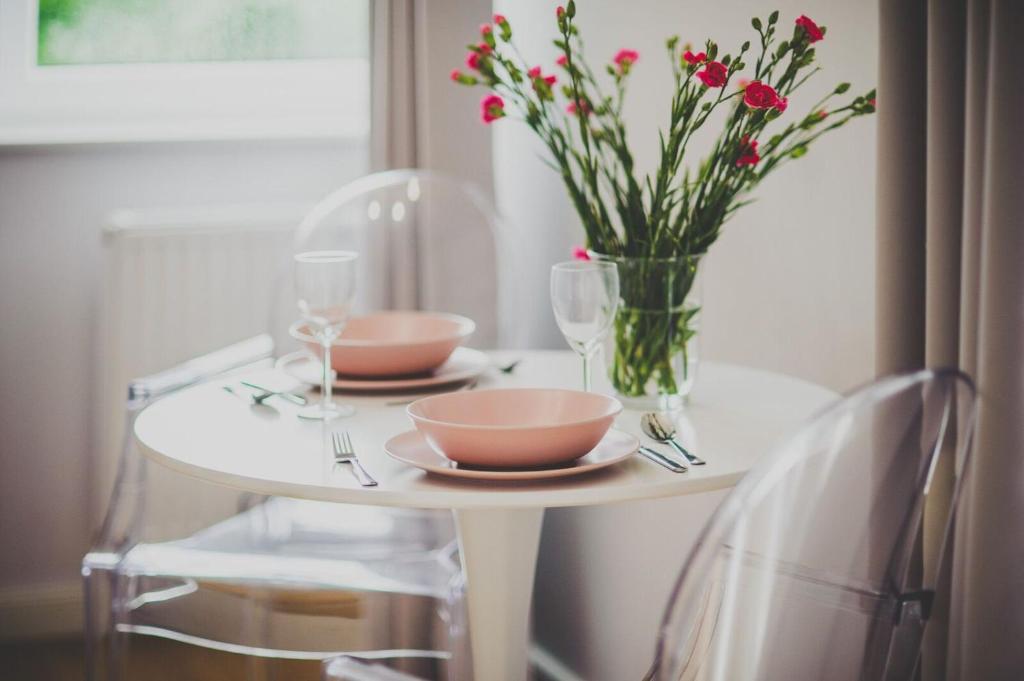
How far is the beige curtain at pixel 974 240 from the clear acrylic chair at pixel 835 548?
0.24 metres

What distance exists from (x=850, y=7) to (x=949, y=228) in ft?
1.81

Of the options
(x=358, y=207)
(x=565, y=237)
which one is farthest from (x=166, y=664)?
(x=565, y=237)

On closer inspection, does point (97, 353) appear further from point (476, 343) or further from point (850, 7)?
point (850, 7)

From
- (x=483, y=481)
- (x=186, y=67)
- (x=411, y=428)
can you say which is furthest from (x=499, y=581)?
(x=186, y=67)

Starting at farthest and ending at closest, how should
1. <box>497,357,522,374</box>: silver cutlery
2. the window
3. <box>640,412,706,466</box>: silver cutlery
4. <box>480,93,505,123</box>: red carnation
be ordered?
1. the window
2. <box>497,357,522,374</box>: silver cutlery
3. <box>480,93,505,123</box>: red carnation
4. <box>640,412,706,466</box>: silver cutlery

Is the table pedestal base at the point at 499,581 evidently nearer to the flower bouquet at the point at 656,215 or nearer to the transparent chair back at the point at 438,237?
the flower bouquet at the point at 656,215

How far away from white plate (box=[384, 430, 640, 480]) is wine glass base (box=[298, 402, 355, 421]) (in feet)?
0.56

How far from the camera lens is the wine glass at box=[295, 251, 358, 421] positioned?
4.61 feet

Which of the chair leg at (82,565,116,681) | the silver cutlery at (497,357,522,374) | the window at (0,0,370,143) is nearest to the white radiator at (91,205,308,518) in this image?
the window at (0,0,370,143)

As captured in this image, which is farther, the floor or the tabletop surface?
the floor

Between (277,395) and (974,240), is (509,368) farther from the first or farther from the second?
(974,240)

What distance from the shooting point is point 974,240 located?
1160 millimetres

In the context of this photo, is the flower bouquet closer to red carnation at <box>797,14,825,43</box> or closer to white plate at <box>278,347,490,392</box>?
red carnation at <box>797,14,825,43</box>

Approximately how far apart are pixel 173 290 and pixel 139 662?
82 cm
